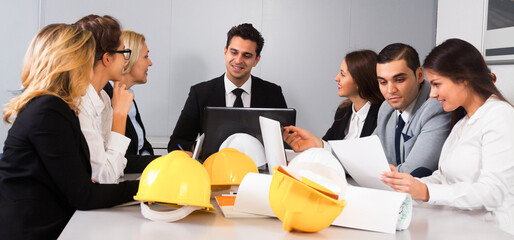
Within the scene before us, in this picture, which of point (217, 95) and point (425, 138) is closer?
point (425, 138)

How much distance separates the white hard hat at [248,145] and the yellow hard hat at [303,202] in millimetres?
771

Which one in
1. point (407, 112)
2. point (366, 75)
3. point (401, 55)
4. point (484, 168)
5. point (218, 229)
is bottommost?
point (218, 229)

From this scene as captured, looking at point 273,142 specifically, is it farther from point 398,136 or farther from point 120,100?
point 398,136

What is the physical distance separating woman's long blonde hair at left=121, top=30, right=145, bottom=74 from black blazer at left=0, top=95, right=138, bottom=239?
1.56 m

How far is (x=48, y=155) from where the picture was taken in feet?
4.37

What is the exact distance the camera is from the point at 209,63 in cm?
378

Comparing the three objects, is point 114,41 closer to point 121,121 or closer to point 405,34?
point 121,121

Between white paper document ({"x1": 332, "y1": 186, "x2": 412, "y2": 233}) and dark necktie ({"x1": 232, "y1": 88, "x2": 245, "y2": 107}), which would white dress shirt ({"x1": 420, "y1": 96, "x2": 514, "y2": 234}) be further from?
dark necktie ({"x1": 232, "y1": 88, "x2": 245, "y2": 107})

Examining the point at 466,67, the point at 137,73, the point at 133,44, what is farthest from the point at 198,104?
the point at 466,67

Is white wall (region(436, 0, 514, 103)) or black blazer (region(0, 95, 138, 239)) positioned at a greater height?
white wall (region(436, 0, 514, 103))

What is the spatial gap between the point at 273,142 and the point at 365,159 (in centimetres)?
37

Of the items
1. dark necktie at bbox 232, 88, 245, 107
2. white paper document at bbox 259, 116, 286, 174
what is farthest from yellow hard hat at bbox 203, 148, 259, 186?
dark necktie at bbox 232, 88, 245, 107

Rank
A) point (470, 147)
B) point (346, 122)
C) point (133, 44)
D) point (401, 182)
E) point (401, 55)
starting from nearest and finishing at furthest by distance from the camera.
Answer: point (401, 182) → point (470, 147) → point (401, 55) → point (346, 122) → point (133, 44)

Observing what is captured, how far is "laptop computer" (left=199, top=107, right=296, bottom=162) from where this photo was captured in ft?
6.88
